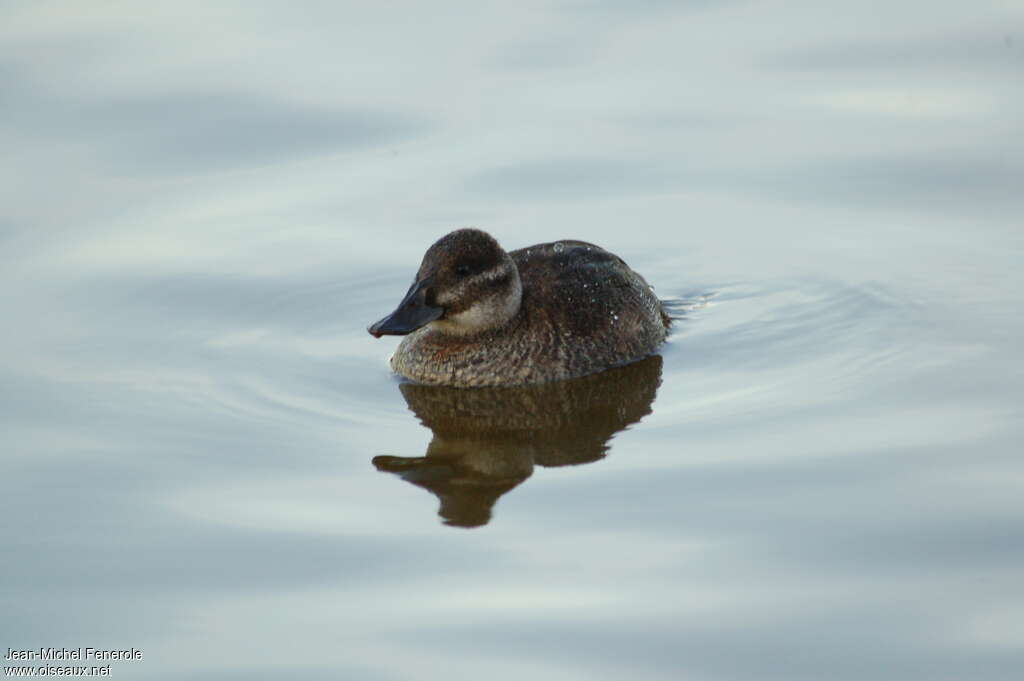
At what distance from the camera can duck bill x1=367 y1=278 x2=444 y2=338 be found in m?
10.7

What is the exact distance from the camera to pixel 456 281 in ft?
35.9

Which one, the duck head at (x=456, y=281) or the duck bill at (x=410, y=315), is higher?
the duck head at (x=456, y=281)

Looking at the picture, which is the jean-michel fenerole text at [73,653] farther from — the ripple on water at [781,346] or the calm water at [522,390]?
the ripple on water at [781,346]

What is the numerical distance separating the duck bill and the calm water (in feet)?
1.56

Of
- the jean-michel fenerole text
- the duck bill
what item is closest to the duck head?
the duck bill

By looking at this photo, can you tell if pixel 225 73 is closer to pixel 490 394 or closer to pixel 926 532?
pixel 490 394

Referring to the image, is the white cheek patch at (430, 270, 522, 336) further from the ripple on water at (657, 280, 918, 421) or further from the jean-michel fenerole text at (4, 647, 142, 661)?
the jean-michel fenerole text at (4, 647, 142, 661)

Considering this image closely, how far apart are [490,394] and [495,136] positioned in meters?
3.80

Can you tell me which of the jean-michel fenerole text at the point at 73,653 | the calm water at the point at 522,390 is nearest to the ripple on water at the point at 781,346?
the calm water at the point at 522,390

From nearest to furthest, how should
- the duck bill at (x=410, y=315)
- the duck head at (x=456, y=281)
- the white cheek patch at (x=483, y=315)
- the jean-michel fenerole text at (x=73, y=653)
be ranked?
the jean-michel fenerole text at (x=73, y=653)
the duck bill at (x=410, y=315)
the duck head at (x=456, y=281)
the white cheek patch at (x=483, y=315)

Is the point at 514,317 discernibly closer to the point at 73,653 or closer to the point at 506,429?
the point at 506,429

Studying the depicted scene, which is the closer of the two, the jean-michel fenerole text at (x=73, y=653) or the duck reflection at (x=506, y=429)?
the jean-michel fenerole text at (x=73, y=653)

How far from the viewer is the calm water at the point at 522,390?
8055mm

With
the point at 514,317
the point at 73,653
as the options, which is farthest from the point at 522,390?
the point at 73,653
